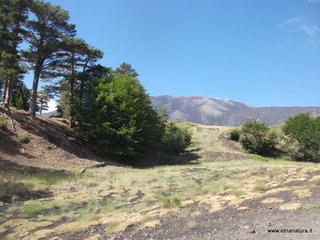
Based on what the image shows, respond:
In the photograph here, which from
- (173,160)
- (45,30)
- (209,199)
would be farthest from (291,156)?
(45,30)

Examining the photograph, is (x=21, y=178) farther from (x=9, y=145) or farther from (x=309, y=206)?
(x=309, y=206)

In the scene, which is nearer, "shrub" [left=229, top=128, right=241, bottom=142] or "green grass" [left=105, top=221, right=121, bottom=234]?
"green grass" [left=105, top=221, right=121, bottom=234]

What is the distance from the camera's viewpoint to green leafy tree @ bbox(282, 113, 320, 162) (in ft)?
114

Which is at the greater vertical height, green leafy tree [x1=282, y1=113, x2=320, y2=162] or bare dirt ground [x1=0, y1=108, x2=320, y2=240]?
green leafy tree [x1=282, y1=113, x2=320, y2=162]

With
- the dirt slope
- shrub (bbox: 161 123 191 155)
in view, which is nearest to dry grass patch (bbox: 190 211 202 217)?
the dirt slope

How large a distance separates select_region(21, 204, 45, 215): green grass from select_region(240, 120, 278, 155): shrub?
34184 millimetres

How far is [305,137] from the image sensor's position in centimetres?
3562

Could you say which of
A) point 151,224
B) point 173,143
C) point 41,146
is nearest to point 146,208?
point 151,224

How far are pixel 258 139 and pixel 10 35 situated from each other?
36392 millimetres

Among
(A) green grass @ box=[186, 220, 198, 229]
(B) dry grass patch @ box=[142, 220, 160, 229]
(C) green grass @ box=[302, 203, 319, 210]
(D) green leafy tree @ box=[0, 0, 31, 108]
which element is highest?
(D) green leafy tree @ box=[0, 0, 31, 108]

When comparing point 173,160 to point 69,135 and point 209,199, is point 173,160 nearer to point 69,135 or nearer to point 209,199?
point 69,135

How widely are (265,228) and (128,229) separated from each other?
3.84m

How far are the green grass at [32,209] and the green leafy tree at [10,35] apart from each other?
649 inches

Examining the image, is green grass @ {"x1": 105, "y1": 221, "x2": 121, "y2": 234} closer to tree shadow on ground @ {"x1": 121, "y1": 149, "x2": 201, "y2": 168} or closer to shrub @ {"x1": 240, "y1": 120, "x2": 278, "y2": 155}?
tree shadow on ground @ {"x1": 121, "y1": 149, "x2": 201, "y2": 168}
